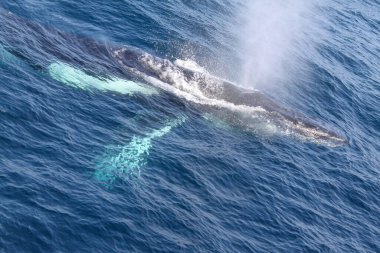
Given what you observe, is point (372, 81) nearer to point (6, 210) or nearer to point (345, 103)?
point (345, 103)

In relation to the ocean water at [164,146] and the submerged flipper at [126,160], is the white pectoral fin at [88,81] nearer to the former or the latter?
the ocean water at [164,146]

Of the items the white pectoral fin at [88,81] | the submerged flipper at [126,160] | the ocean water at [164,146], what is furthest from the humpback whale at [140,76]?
the submerged flipper at [126,160]

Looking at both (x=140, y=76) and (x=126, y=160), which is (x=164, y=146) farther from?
(x=140, y=76)

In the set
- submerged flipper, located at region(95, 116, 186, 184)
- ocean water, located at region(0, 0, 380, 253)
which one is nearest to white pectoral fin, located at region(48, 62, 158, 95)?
ocean water, located at region(0, 0, 380, 253)

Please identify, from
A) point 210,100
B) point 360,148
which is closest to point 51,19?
point 210,100

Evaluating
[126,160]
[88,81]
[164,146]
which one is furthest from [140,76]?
[126,160]

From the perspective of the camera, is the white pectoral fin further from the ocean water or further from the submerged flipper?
the submerged flipper
